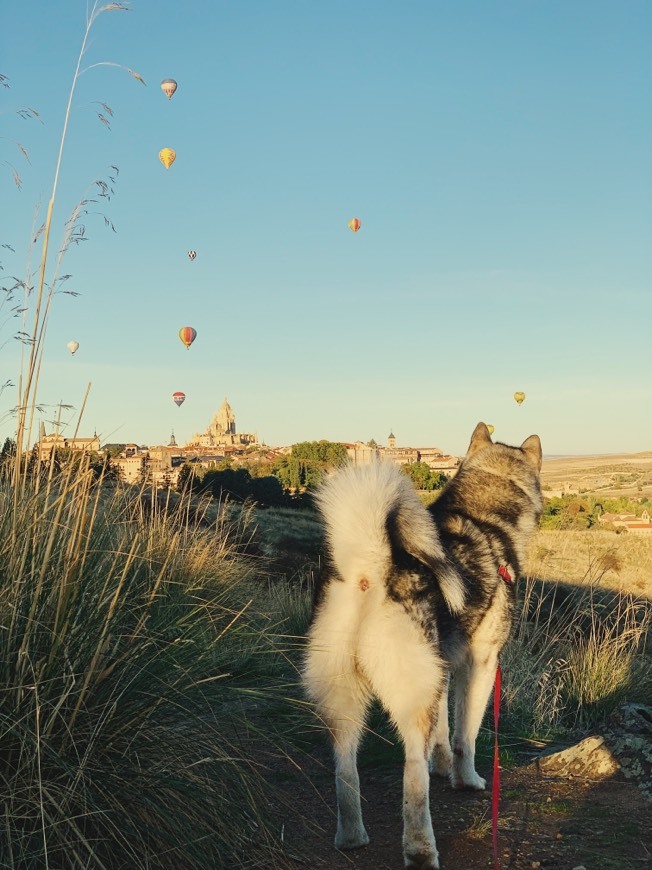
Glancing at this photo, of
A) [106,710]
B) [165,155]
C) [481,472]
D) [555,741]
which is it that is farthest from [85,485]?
[165,155]

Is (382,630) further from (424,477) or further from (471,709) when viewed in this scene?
(424,477)

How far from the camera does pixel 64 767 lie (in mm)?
3104

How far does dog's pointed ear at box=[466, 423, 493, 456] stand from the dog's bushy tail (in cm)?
209

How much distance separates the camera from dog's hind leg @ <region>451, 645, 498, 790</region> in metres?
5.12

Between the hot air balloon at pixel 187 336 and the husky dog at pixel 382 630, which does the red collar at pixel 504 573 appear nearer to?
the husky dog at pixel 382 630

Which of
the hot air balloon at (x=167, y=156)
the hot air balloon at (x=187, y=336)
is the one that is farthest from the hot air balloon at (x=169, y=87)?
the hot air balloon at (x=187, y=336)

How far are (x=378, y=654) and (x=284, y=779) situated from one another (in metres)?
1.80

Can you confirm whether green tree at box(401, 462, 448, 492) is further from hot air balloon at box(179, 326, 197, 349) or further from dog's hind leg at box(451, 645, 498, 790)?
dog's hind leg at box(451, 645, 498, 790)

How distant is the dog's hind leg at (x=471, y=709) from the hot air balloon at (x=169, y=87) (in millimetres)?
41756

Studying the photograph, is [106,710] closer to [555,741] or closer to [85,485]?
[85,485]

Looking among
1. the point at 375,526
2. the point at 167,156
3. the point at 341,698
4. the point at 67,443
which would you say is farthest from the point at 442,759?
the point at 167,156

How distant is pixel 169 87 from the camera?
137ft

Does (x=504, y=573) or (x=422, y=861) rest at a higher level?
(x=504, y=573)

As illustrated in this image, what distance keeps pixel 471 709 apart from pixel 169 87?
137 ft
